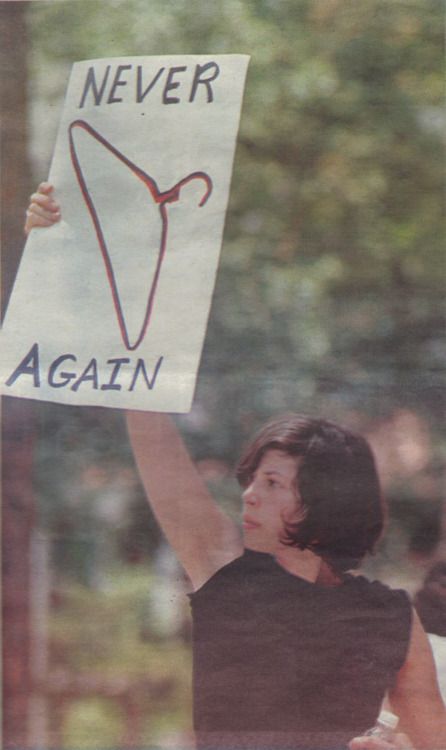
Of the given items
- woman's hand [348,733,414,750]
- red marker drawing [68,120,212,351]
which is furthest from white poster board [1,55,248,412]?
woman's hand [348,733,414,750]

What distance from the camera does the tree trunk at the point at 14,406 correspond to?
9.03ft

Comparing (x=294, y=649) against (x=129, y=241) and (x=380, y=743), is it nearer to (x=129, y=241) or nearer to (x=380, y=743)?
(x=380, y=743)

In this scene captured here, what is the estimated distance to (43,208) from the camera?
2742 mm

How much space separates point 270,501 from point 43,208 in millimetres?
970

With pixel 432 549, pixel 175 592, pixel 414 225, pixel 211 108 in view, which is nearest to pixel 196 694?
pixel 175 592

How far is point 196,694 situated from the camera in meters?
2.78

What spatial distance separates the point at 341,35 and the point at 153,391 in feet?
3.35

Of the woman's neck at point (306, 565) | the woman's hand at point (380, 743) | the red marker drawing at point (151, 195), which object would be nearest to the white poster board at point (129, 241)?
the red marker drawing at point (151, 195)

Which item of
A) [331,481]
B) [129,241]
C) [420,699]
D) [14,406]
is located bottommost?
[420,699]

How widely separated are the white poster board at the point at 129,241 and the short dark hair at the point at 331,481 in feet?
0.81

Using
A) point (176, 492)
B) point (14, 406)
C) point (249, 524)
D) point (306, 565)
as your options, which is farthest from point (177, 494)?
point (14, 406)

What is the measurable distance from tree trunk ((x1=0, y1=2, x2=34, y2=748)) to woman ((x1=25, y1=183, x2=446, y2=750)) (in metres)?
0.07

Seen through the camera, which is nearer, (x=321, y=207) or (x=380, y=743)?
(x=321, y=207)

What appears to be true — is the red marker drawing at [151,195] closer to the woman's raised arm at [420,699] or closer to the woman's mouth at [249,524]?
the woman's mouth at [249,524]
